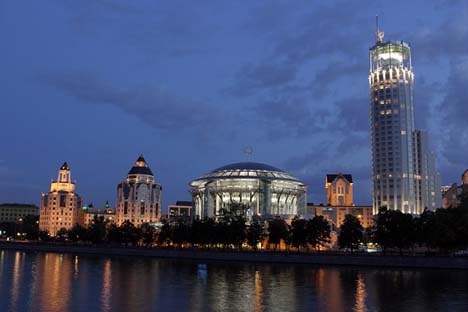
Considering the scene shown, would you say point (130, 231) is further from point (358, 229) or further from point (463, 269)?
point (463, 269)

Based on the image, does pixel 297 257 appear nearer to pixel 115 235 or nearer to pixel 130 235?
pixel 130 235

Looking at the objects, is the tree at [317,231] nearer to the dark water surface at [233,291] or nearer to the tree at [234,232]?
the tree at [234,232]

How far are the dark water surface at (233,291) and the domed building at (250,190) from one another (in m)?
83.9

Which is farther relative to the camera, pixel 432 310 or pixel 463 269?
pixel 463 269

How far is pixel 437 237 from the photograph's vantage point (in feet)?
267

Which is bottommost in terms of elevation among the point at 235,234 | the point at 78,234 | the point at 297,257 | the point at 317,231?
the point at 297,257

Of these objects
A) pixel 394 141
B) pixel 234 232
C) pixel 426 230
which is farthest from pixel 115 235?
pixel 394 141

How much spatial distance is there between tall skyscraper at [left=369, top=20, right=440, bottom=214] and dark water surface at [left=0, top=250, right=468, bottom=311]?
10776 cm

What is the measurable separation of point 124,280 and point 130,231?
83.5 meters

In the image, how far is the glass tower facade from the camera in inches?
6909

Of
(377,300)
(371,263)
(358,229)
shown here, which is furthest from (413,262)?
(377,300)

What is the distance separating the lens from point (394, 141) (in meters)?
176

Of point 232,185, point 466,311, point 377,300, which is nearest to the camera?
point 466,311

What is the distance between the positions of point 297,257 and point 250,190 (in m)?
67.3
